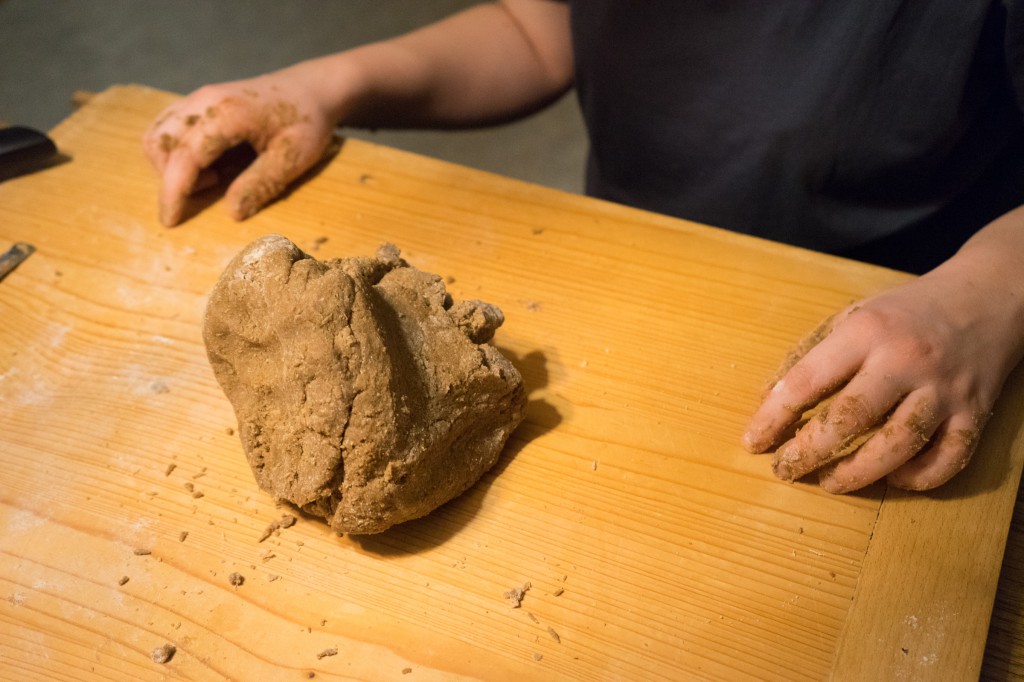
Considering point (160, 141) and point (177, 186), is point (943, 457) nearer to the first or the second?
point (177, 186)

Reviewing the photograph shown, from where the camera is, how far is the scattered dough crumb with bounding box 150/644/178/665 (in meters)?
0.96

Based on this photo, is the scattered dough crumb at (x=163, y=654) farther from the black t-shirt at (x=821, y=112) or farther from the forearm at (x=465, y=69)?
the black t-shirt at (x=821, y=112)

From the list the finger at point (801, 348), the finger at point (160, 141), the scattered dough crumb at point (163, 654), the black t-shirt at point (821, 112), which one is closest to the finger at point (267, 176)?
the finger at point (160, 141)

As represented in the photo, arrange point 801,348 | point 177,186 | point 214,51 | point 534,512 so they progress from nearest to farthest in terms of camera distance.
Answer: point 534,512, point 801,348, point 177,186, point 214,51

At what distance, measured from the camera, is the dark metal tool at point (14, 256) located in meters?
1.44

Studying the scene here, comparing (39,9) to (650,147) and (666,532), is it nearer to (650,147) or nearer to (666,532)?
(650,147)

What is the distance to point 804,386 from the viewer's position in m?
1.08

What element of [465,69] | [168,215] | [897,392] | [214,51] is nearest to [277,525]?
[168,215]

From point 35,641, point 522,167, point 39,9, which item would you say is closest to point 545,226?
point 35,641

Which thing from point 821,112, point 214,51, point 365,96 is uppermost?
point 821,112

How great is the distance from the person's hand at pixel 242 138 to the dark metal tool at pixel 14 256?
23 cm

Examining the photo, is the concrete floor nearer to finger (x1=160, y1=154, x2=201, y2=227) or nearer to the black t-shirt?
the black t-shirt

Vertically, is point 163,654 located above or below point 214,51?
above

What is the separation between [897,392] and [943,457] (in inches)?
3.8
